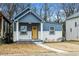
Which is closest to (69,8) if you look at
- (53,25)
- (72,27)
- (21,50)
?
(53,25)

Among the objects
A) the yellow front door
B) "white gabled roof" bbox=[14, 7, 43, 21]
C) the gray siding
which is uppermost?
"white gabled roof" bbox=[14, 7, 43, 21]

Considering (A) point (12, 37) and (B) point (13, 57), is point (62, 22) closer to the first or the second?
(A) point (12, 37)

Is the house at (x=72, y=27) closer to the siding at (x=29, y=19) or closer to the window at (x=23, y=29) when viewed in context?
the siding at (x=29, y=19)

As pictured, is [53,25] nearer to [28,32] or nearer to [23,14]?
[28,32]

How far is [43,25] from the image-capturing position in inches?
944

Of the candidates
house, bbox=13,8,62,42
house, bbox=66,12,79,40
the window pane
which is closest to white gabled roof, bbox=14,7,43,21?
house, bbox=13,8,62,42

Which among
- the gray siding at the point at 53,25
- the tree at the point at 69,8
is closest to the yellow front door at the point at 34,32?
the gray siding at the point at 53,25

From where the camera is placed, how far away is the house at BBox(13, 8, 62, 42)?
2253cm

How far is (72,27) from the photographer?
26062 millimetres

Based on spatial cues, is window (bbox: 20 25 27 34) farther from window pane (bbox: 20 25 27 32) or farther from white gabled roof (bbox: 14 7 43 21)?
white gabled roof (bbox: 14 7 43 21)

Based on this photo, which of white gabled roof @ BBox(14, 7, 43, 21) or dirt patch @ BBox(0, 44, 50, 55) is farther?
white gabled roof @ BBox(14, 7, 43, 21)

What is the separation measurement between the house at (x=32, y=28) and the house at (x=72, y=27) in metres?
0.94

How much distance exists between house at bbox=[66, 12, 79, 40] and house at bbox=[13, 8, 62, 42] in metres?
0.94

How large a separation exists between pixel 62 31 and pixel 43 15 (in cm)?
345
